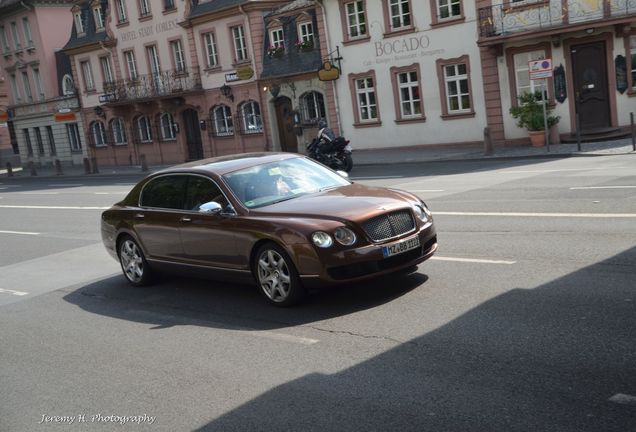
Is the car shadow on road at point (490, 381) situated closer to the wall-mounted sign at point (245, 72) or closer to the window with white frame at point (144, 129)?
the wall-mounted sign at point (245, 72)

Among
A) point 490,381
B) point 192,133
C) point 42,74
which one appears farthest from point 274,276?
point 42,74

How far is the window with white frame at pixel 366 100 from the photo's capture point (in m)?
33.0

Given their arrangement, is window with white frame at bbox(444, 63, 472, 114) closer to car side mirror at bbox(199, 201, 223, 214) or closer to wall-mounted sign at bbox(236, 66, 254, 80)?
wall-mounted sign at bbox(236, 66, 254, 80)

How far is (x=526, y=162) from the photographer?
72.8ft

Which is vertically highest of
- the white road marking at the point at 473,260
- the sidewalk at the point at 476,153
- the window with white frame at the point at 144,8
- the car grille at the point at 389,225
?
the window with white frame at the point at 144,8

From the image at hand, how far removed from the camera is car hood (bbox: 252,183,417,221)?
8.09 m

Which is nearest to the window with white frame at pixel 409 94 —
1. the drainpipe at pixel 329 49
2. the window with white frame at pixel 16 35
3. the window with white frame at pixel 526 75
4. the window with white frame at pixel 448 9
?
the window with white frame at pixel 448 9

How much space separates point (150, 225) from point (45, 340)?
215cm

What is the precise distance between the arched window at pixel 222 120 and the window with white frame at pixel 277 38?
4.78 m

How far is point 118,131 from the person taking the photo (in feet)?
160

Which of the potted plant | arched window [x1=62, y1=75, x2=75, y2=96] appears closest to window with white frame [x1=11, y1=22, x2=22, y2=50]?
arched window [x1=62, y1=75, x2=75, y2=96]

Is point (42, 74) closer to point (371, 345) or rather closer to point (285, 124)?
point (285, 124)

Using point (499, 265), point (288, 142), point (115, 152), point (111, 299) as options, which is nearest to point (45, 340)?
point (111, 299)

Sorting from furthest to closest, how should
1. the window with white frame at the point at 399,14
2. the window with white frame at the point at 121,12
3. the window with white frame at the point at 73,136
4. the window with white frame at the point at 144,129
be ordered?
the window with white frame at the point at 73,136 → the window with white frame at the point at 144,129 → the window with white frame at the point at 121,12 → the window with white frame at the point at 399,14
